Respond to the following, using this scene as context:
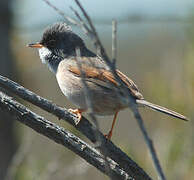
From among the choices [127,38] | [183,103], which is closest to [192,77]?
[183,103]

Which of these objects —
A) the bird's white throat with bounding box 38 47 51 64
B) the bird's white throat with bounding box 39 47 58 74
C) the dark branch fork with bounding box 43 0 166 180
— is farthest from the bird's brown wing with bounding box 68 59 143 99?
the dark branch fork with bounding box 43 0 166 180

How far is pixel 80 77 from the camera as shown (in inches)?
181

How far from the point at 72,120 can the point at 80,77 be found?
1070 millimetres

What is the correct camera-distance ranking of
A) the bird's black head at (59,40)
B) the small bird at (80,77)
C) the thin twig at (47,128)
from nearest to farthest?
1. the thin twig at (47,128)
2. the small bird at (80,77)
3. the bird's black head at (59,40)

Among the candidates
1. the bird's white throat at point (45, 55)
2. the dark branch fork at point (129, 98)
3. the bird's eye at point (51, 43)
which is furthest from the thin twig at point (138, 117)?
the bird's eye at point (51, 43)

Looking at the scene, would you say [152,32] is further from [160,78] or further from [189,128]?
[189,128]

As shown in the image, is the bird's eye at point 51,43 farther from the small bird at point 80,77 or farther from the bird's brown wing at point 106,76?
the bird's brown wing at point 106,76

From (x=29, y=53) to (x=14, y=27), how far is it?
44cm

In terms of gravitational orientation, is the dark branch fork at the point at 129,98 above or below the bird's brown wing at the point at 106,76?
above

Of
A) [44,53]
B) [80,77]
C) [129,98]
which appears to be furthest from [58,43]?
[129,98]

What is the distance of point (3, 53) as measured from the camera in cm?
726

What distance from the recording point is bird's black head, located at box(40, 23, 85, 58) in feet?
18.2

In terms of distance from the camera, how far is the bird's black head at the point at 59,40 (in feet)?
18.2

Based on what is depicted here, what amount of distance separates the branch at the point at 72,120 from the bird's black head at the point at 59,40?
1905mm
